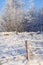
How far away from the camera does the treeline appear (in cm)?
3077

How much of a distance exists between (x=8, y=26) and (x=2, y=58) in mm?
22767

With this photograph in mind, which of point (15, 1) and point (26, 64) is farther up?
point (15, 1)

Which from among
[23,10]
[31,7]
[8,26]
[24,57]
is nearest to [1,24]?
[8,26]

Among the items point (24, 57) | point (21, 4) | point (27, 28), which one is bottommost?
point (27, 28)

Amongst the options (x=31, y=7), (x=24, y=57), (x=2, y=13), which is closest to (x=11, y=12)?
(x=2, y=13)

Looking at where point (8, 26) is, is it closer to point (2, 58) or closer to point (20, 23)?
point (20, 23)

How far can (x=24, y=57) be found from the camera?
28.0ft

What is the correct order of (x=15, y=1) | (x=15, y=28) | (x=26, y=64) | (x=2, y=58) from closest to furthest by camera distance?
(x=26, y=64) → (x=2, y=58) → (x=15, y=28) → (x=15, y=1)

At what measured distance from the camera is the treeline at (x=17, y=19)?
30766 millimetres

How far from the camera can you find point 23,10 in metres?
32.8

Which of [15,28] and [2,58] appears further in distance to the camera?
[15,28]

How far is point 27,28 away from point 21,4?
5.17m

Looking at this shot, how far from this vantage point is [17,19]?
102 feet

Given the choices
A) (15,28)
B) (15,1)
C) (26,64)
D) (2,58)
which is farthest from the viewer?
(15,1)
